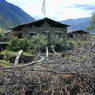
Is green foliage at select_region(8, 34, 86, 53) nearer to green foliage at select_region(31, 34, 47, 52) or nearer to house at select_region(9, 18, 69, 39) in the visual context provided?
green foliage at select_region(31, 34, 47, 52)

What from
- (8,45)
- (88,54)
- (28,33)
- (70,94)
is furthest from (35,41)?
(70,94)

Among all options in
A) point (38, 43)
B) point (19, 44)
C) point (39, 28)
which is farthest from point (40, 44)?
point (39, 28)

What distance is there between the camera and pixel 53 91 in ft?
17.7

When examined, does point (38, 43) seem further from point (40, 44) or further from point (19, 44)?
point (19, 44)

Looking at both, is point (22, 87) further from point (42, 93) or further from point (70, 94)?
point (70, 94)

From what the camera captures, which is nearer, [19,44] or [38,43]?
[38,43]

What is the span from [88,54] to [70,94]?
2.15m

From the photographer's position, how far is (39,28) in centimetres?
3319

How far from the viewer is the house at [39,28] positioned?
32.7 metres

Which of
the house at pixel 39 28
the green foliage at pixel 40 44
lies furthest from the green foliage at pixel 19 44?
the house at pixel 39 28

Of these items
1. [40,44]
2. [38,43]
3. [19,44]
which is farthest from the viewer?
[19,44]

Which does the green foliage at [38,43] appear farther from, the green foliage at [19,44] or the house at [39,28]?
the house at [39,28]

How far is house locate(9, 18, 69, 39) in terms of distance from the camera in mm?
32719

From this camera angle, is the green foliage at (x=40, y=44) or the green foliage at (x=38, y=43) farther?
→ the green foliage at (x=40, y=44)
